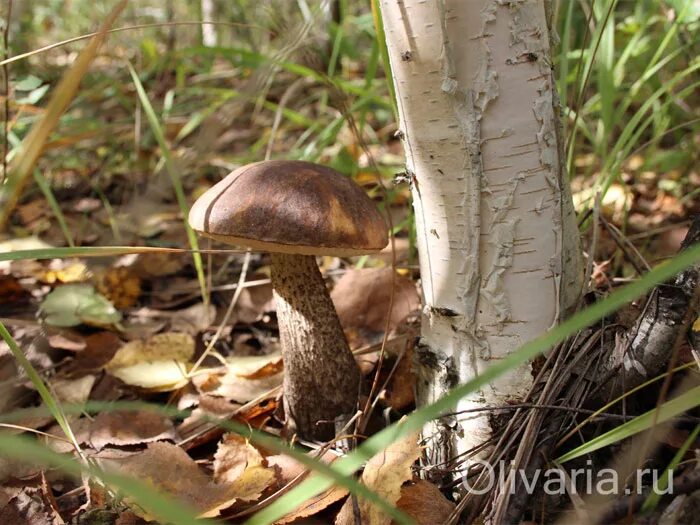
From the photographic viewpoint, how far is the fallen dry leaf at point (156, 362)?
167 cm

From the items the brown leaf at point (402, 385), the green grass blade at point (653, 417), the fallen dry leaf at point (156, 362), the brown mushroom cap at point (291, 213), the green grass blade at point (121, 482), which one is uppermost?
the brown mushroom cap at point (291, 213)

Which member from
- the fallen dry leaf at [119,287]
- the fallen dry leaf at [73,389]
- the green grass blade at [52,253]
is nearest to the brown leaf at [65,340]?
the fallen dry leaf at [73,389]

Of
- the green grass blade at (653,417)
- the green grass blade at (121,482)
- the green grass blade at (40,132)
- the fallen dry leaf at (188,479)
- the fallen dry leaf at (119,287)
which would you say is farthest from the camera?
the fallen dry leaf at (119,287)

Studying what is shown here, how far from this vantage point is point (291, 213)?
1.23 meters

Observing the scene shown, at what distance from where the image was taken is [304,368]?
5.00ft

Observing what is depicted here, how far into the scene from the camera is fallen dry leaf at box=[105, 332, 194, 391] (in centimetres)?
167

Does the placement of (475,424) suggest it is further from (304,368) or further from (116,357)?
(116,357)

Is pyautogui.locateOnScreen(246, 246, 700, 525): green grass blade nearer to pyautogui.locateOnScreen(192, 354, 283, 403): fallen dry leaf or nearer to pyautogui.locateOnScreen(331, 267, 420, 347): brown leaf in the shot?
pyautogui.locateOnScreen(192, 354, 283, 403): fallen dry leaf

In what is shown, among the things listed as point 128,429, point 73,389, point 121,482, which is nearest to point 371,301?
point 128,429

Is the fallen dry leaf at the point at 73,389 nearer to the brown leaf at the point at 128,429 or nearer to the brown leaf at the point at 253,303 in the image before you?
the brown leaf at the point at 128,429

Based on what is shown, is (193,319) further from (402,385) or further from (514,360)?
(514,360)

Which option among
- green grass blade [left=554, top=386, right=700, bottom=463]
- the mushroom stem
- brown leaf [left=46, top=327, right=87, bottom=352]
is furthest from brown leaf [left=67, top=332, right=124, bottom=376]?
green grass blade [left=554, top=386, right=700, bottom=463]

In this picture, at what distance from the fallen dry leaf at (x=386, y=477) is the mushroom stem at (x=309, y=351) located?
1.24 feet

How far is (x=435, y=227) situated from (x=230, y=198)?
462 millimetres
